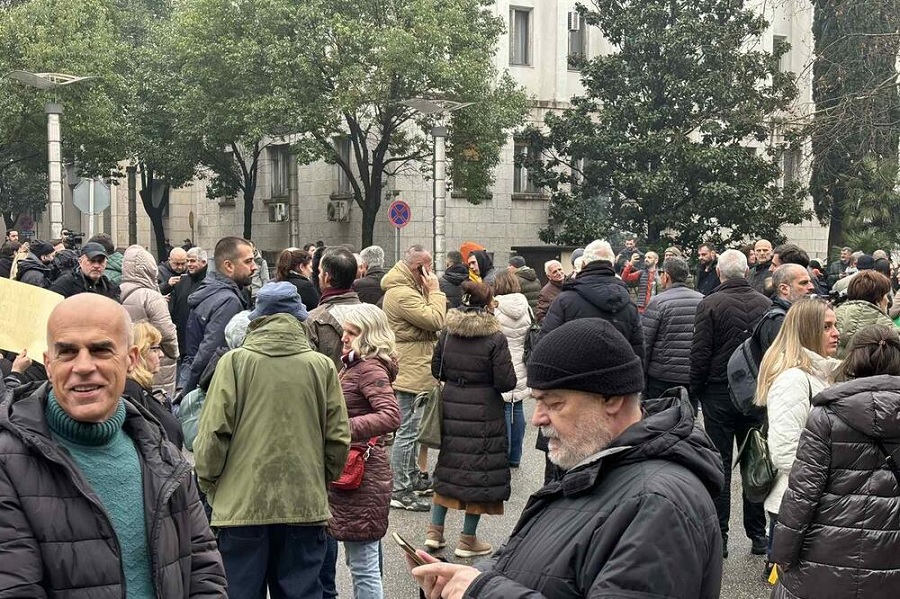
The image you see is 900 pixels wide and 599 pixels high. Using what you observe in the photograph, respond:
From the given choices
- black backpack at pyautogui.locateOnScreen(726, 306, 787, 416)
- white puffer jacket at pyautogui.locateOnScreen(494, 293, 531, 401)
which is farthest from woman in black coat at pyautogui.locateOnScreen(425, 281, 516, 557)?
white puffer jacket at pyautogui.locateOnScreen(494, 293, 531, 401)

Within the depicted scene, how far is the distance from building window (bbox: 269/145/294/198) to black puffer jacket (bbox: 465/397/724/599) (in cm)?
3800

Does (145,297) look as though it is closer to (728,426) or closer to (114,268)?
(114,268)

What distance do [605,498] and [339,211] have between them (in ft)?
113

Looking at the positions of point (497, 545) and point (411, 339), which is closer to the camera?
point (497, 545)

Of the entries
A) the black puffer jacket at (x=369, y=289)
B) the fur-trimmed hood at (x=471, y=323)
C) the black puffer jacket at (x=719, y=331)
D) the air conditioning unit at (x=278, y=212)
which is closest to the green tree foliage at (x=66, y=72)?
the air conditioning unit at (x=278, y=212)

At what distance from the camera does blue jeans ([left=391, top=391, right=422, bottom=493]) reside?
9422 millimetres

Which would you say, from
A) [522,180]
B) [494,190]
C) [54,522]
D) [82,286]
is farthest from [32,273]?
[522,180]

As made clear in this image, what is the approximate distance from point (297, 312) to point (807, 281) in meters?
4.20

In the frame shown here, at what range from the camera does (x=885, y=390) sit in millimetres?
4746

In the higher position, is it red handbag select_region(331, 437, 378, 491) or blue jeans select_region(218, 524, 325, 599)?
red handbag select_region(331, 437, 378, 491)

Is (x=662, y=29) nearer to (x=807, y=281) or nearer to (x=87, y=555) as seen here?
(x=807, y=281)

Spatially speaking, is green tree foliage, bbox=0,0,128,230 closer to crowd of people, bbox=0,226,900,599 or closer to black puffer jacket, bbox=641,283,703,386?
crowd of people, bbox=0,226,900,599

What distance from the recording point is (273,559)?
5.33 meters

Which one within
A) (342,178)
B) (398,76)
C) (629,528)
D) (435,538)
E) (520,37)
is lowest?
(435,538)
